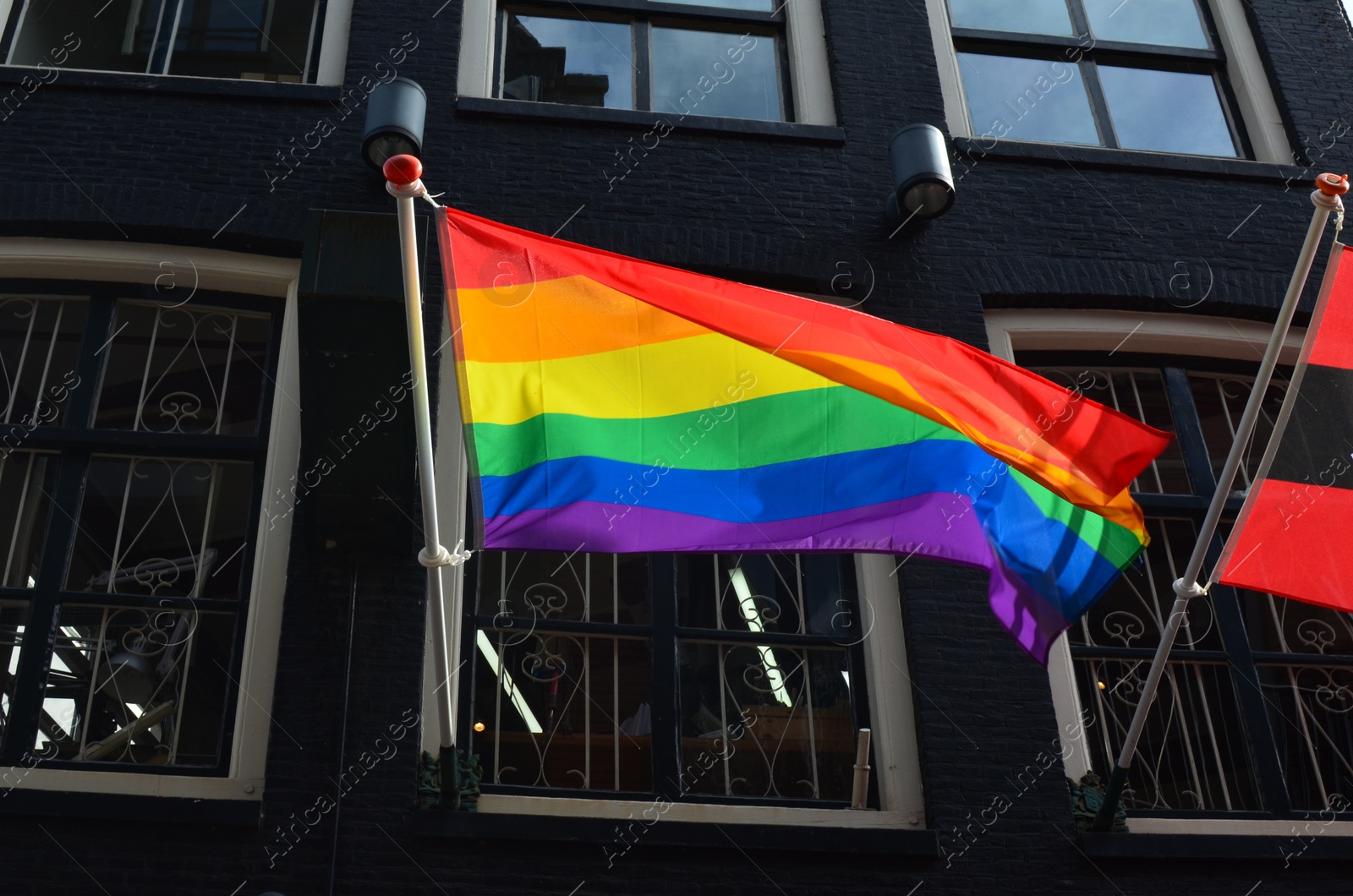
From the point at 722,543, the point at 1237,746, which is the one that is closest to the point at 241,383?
the point at 722,543

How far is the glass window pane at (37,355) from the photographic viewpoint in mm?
6359

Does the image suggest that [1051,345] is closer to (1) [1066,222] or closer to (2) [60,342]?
(1) [1066,222]

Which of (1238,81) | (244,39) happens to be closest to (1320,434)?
(1238,81)

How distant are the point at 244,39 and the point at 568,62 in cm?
199

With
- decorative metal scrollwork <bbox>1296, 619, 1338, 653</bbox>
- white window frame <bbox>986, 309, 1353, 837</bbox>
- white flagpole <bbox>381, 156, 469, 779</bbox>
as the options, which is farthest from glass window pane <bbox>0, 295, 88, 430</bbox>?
decorative metal scrollwork <bbox>1296, 619, 1338, 653</bbox>

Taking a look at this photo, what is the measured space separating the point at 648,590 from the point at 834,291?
2.04 meters

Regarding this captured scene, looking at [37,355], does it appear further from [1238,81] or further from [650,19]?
[1238,81]

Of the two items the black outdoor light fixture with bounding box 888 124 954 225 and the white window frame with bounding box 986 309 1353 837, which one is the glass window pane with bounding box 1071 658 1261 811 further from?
the black outdoor light fixture with bounding box 888 124 954 225

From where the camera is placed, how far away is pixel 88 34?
25.7 feet

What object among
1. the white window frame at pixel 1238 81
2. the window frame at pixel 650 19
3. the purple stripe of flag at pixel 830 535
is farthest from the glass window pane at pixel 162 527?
the white window frame at pixel 1238 81

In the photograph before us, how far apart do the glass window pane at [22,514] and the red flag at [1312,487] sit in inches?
204

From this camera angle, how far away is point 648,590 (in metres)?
6.22

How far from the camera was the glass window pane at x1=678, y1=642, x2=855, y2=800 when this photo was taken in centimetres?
586

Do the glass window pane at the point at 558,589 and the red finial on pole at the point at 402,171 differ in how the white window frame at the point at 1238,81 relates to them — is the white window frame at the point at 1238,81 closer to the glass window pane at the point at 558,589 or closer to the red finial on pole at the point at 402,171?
the glass window pane at the point at 558,589
